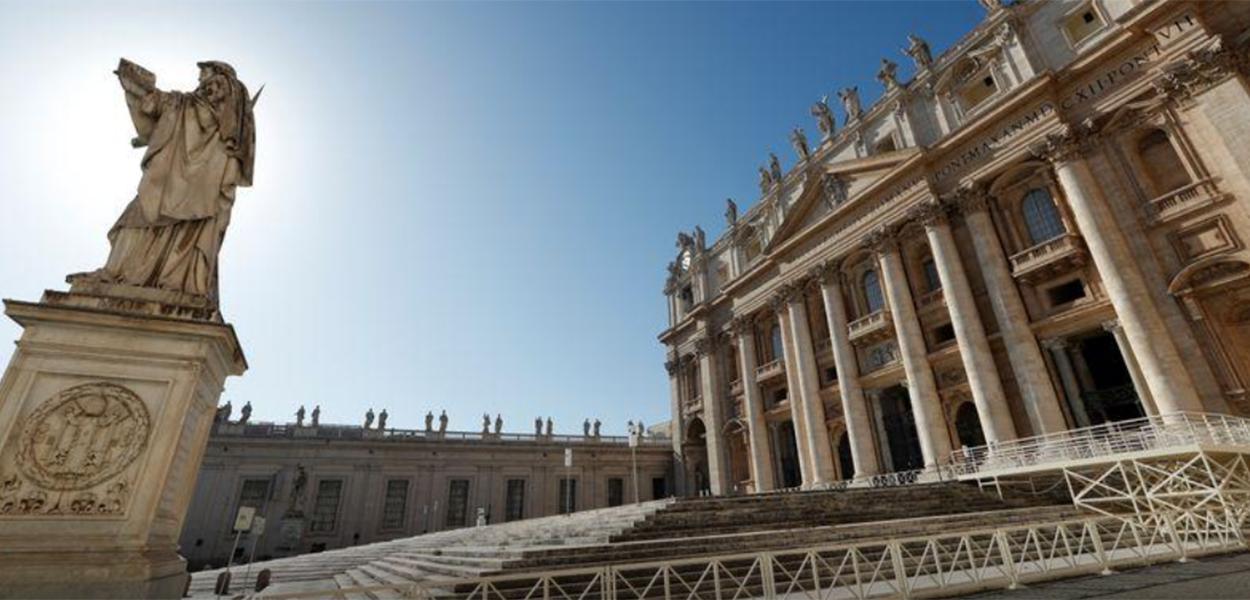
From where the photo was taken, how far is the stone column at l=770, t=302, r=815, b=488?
85.3ft

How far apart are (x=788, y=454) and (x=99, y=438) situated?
2936 cm

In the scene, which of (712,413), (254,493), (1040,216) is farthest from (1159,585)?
(254,493)

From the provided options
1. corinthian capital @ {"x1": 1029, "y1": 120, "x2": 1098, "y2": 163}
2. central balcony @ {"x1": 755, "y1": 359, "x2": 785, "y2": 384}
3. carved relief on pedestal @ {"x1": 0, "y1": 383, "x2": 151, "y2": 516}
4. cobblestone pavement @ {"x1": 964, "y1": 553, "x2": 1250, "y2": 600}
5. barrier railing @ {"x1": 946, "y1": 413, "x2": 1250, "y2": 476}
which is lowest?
cobblestone pavement @ {"x1": 964, "y1": 553, "x2": 1250, "y2": 600}

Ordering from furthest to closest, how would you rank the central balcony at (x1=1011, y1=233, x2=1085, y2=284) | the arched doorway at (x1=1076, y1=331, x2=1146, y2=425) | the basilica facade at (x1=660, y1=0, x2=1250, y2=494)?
1. the central balcony at (x1=1011, y1=233, x2=1085, y2=284)
2. the arched doorway at (x1=1076, y1=331, x2=1146, y2=425)
3. the basilica facade at (x1=660, y1=0, x2=1250, y2=494)

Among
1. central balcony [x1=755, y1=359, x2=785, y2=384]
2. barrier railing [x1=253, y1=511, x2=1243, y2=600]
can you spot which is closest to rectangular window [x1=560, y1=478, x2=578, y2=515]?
central balcony [x1=755, y1=359, x2=785, y2=384]

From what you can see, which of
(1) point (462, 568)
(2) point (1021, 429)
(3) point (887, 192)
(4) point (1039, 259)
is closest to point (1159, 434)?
(2) point (1021, 429)

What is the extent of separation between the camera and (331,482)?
34.2m

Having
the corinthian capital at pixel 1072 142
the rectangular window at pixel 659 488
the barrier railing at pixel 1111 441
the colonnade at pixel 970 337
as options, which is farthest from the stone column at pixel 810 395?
the rectangular window at pixel 659 488

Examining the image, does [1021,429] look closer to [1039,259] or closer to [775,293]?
[1039,259]

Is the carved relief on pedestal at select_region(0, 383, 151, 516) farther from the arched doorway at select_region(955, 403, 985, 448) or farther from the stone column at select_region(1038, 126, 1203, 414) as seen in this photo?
the arched doorway at select_region(955, 403, 985, 448)

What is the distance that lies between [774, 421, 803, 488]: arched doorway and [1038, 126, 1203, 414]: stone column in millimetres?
15178

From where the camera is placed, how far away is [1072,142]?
1784 centimetres

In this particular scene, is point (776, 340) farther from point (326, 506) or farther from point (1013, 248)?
point (326, 506)

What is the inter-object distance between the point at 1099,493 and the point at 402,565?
18.7 metres
